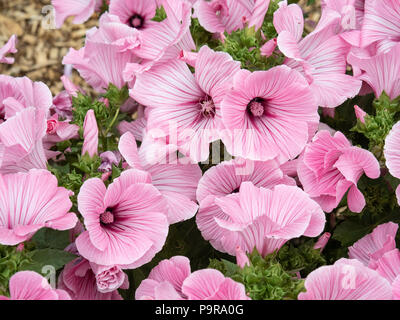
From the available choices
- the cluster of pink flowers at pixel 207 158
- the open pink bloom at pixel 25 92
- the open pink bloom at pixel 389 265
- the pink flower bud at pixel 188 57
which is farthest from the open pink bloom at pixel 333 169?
the open pink bloom at pixel 25 92

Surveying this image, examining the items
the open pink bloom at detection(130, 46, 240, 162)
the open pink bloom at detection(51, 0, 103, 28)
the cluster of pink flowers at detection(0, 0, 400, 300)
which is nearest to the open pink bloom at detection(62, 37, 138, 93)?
the cluster of pink flowers at detection(0, 0, 400, 300)

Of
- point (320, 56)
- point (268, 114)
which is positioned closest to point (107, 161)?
point (268, 114)

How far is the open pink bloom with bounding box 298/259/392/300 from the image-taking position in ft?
2.31

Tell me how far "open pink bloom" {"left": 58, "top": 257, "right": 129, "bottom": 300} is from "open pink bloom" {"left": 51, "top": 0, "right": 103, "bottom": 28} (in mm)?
538

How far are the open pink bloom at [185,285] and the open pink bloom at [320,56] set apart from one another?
0.33 m

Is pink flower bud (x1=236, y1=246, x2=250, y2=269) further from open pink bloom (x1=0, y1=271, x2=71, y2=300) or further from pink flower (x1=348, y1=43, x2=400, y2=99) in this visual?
pink flower (x1=348, y1=43, x2=400, y2=99)

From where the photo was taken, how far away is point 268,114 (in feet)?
3.02

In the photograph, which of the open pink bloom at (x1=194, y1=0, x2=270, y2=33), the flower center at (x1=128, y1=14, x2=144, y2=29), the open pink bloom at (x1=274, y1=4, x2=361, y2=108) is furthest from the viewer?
the flower center at (x1=128, y1=14, x2=144, y2=29)

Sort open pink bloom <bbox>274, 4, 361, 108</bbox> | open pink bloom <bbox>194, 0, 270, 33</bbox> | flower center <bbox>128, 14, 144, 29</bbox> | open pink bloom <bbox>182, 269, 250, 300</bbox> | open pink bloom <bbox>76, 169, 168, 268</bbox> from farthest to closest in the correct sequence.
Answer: flower center <bbox>128, 14, 144, 29</bbox>, open pink bloom <bbox>194, 0, 270, 33</bbox>, open pink bloom <bbox>274, 4, 361, 108</bbox>, open pink bloom <bbox>76, 169, 168, 268</bbox>, open pink bloom <bbox>182, 269, 250, 300</bbox>

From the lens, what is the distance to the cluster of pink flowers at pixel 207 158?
794mm

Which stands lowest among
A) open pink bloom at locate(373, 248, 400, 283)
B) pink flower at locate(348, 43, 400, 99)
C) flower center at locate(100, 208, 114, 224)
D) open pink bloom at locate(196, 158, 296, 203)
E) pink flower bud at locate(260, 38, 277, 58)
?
flower center at locate(100, 208, 114, 224)

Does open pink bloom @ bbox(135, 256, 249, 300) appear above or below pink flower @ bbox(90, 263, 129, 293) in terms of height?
above

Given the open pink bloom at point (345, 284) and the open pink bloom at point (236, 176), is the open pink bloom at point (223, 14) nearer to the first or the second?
the open pink bloom at point (236, 176)
